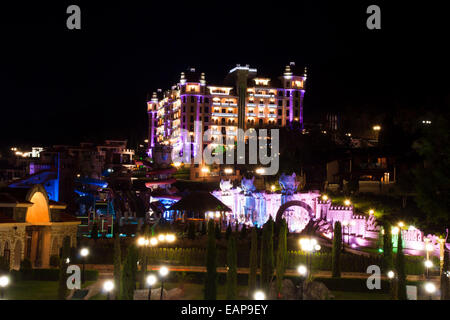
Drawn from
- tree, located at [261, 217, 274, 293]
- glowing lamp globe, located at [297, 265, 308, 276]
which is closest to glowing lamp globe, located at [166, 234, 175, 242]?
glowing lamp globe, located at [297, 265, 308, 276]

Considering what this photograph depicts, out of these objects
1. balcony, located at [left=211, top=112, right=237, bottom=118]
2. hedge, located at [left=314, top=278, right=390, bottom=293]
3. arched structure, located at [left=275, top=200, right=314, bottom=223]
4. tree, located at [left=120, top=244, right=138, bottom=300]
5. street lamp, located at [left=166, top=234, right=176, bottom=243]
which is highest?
balcony, located at [left=211, top=112, right=237, bottom=118]

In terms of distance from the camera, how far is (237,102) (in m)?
102

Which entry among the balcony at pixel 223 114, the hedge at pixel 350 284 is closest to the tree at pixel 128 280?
the hedge at pixel 350 284

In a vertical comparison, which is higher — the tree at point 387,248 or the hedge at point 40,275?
the tree at point 387,248

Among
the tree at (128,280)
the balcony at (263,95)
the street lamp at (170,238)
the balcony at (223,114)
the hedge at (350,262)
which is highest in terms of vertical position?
the balcony at (263,95)

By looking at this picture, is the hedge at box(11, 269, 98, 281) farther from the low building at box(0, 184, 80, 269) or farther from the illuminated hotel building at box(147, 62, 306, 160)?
the illuminated hotel building at box(147, 62, 306, 160)

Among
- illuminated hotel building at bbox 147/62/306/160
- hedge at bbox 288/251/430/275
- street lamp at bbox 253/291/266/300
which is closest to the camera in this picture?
street lamp at bbox 253/291/266/300

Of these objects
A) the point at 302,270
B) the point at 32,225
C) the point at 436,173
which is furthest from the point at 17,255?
A: the point at 436,173

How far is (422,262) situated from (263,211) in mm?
16851

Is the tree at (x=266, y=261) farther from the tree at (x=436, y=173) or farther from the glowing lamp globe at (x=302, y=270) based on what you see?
the tree at (x=436, y=173)

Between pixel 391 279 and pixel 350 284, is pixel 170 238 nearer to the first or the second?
pixel 350 284

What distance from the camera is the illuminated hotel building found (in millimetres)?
99562

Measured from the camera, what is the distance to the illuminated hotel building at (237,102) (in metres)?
99.6
